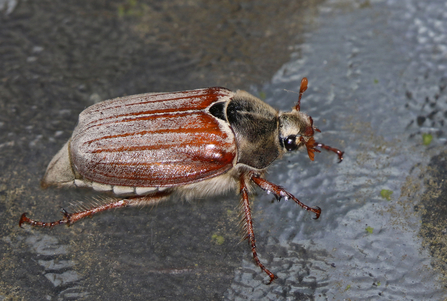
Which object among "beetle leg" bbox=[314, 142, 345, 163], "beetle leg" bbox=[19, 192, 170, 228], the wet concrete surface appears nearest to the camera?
the wet concrete surface

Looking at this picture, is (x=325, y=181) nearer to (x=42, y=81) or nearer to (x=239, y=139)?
(x=239, y=139)

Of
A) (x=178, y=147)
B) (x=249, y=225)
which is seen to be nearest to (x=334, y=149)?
(x=249, y=225)

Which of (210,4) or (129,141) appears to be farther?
(210,4)

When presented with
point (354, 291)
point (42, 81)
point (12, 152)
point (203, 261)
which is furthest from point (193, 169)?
point (42, 81)

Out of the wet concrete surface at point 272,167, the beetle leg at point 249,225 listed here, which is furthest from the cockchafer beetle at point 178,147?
the wet concrete surface at point 272,167

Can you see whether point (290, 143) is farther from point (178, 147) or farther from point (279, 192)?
point (178, 147)

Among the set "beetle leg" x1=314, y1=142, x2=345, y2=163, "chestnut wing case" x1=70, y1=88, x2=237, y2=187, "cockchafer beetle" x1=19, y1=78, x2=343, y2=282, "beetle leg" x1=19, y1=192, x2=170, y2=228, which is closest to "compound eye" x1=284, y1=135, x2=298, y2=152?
"cockchafer beetle" x1=19, y1=78, x2=343, y2=282

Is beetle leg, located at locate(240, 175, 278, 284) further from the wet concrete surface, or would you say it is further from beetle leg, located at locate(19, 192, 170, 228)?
beetle leg, located at locate(19, 192, 170, 228)

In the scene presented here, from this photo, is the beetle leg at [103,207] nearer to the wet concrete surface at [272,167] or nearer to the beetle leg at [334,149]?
the wet concrete surface at [272,167]
